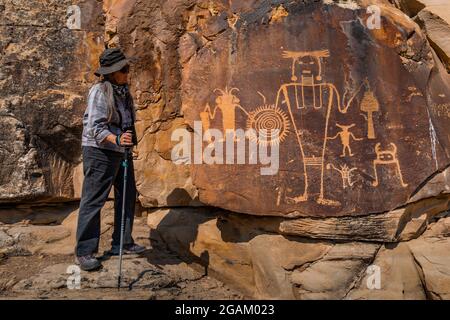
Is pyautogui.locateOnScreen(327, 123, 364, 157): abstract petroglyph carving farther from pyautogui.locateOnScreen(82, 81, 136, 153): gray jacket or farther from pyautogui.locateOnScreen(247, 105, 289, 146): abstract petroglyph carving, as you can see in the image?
pyautogui.locateOnScreen(82, 81, 136, 153): gray jacket

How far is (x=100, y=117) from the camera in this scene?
3.54 meters

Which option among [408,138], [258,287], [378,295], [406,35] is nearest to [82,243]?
[258,287]

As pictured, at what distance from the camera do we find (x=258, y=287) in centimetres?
404

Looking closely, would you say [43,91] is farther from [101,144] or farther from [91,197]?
[91,197]

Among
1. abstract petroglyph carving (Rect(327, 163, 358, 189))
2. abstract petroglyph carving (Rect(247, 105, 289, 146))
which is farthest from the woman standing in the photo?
abstract petroglyph carving (Rect(327, 163, 358, 189))

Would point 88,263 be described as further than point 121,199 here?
No

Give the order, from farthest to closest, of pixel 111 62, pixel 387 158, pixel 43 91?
pixel 43 91, pixel 387 158, pixel 111 62

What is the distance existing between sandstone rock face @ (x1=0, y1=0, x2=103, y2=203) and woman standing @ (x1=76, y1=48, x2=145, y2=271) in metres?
1.01

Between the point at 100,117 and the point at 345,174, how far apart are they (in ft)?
5.69

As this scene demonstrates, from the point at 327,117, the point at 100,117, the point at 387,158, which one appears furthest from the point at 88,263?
the point at 387,158

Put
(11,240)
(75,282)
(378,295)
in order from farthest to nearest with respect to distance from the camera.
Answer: (11,240) < (378,295) < (75,282)
